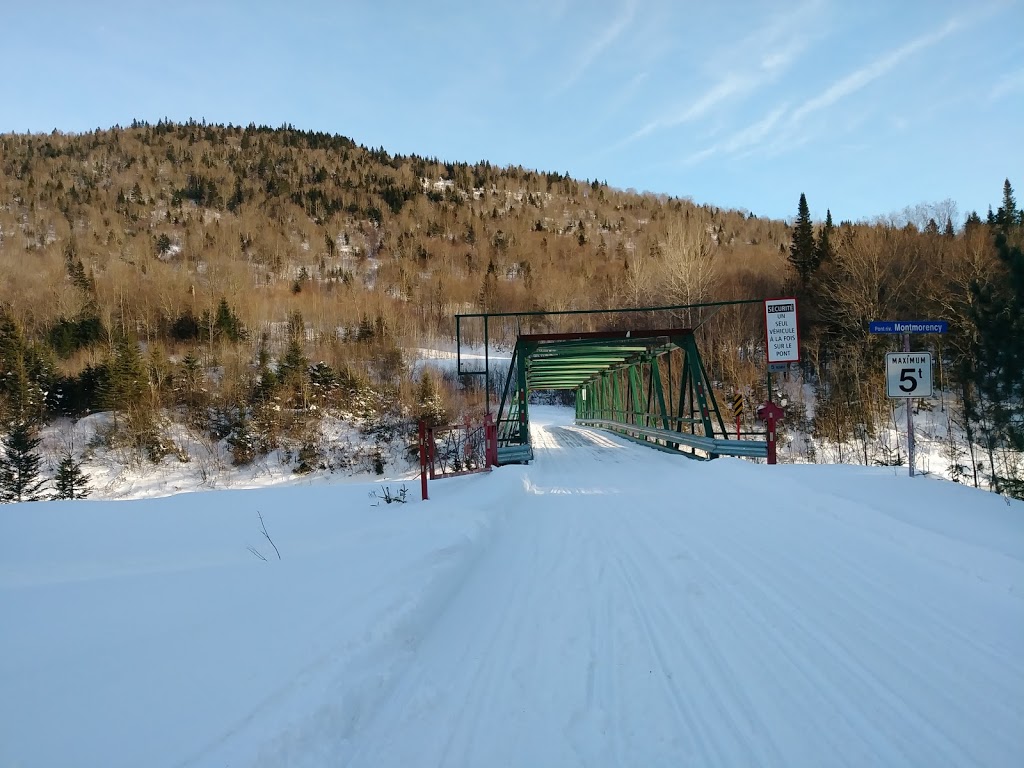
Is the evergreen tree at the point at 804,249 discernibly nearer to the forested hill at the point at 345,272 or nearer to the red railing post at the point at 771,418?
the forested hill at the point at 345,272

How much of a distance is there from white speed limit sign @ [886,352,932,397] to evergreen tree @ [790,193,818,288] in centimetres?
4135

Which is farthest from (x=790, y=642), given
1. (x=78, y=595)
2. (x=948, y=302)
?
(x=948, y=302)

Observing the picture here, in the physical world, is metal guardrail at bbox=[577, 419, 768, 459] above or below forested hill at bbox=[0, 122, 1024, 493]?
below

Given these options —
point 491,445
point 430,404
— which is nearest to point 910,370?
point 491,445

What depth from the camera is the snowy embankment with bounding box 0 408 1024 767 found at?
2.51m

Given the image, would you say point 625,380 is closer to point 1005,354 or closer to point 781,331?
point 781,331

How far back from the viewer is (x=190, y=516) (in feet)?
31.8

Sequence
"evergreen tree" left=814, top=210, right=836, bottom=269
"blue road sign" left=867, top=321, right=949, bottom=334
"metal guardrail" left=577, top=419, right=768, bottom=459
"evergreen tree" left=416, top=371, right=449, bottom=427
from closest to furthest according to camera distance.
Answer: "blue road sign" left=867, top=321, right=949, bottom=334 → "metal guardrail" left=577, top=419, right=768, bottom=459 → "evergreen tree" left=416, top=371, right=449, bottom=427 → "evergreen tree" left=814, top=210, right=836, bottom=269

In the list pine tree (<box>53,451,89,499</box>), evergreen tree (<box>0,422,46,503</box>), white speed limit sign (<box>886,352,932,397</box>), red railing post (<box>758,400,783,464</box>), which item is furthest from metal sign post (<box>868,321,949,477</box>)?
evergreen tree (<box>0,422,46,503</box>)

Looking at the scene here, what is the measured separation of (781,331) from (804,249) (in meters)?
45.0

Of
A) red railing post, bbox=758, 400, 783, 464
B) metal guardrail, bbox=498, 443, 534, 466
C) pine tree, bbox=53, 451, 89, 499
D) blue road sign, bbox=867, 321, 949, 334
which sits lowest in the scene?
pine tree, bbox=53, 451, 89, 499

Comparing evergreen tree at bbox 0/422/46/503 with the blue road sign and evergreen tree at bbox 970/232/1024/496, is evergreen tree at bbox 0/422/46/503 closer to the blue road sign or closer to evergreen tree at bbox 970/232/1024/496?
the blue road sign

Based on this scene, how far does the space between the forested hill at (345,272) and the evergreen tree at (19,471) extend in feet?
23.9

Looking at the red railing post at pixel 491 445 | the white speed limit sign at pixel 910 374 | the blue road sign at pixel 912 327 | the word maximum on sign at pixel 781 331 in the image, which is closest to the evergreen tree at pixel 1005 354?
the word maximum on sign at pixel 781 331
